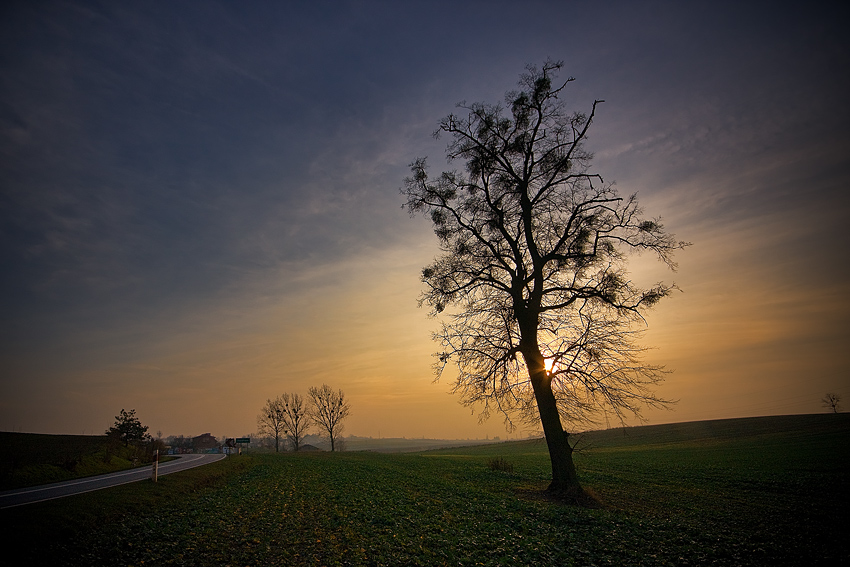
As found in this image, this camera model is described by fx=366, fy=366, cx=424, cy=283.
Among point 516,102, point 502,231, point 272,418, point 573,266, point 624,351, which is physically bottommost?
point 272,418

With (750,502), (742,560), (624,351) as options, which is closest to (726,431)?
(750,502)

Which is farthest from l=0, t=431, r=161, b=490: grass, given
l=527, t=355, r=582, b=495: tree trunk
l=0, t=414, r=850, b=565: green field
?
l=527, t=355, r=582, b=495: tree trunk

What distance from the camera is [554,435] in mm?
14484

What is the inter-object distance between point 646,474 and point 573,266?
15215 mm

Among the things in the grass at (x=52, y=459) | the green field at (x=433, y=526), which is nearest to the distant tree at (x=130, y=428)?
the grass at (x=52, y=459)

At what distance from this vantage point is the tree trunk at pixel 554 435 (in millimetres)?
14023

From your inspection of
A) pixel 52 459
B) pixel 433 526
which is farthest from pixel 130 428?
pixel 433 526

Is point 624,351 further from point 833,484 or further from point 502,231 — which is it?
point 833,484

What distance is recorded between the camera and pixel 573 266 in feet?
51.7

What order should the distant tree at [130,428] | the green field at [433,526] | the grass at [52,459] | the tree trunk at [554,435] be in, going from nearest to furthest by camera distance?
the green field at [433,526], the tree trunk at [554,435], the grass at [52,459], the distant tree at [130,428]

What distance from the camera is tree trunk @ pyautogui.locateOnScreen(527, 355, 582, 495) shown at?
552 inches

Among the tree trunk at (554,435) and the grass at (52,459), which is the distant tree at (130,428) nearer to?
the grass at (52,459)

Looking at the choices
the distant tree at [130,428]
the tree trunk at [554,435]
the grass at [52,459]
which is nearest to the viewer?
the tree trunk at [554,435]

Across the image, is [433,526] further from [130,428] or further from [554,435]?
[130,428]
